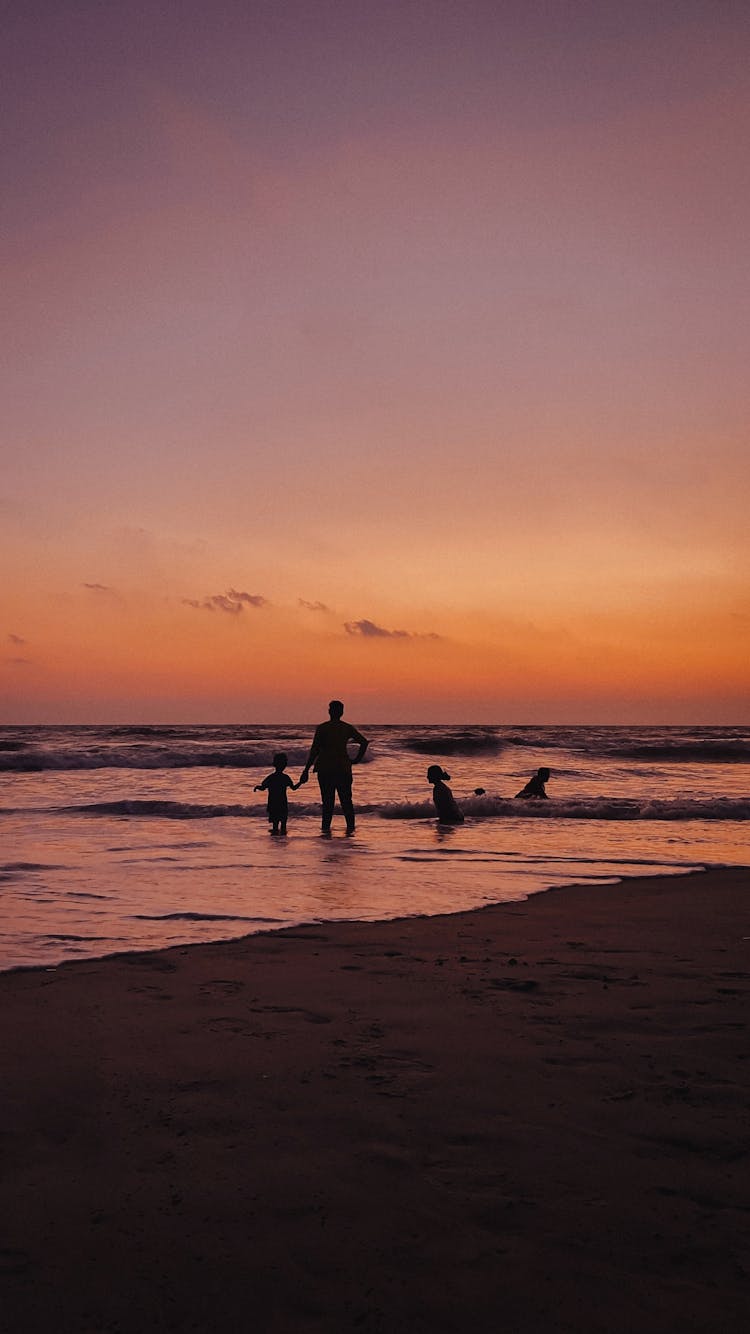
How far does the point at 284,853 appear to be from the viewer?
11.4 m

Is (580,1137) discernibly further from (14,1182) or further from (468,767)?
(468,767)

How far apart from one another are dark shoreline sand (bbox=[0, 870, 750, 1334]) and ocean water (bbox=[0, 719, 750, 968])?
1.85 meters

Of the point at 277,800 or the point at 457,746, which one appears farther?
the point at 457,746

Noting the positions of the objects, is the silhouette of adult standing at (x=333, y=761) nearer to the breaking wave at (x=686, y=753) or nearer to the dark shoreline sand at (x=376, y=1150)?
the dark shoreline sand at (x=376, y=1150)

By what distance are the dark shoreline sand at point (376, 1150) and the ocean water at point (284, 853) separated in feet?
6.06

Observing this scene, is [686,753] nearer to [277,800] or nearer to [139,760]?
[139,760]

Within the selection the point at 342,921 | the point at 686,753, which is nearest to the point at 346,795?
the point at 342,921

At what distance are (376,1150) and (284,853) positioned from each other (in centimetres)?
862

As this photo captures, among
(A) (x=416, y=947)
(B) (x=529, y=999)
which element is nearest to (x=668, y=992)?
(B) (x=529, y=999)

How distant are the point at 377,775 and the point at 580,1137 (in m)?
27.8

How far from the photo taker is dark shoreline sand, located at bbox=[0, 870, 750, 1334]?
7.18ft

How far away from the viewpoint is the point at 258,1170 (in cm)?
276

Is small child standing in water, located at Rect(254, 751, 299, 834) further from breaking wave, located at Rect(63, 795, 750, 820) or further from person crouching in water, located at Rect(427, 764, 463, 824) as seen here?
breaking wave, located at Rect(63, 795, 750, 820)

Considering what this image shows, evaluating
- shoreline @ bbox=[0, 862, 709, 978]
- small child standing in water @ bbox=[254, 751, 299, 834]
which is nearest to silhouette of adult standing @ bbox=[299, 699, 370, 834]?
small child standing in water @ bbox=[254, 751, 299, 834]
